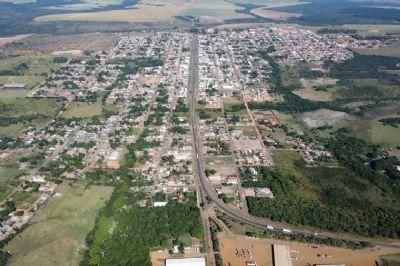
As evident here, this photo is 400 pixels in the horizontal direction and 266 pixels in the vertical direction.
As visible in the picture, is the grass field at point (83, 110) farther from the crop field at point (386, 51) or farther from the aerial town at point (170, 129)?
the crop field at point (386, 51)

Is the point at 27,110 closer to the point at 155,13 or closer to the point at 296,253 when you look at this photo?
the point at 296,253

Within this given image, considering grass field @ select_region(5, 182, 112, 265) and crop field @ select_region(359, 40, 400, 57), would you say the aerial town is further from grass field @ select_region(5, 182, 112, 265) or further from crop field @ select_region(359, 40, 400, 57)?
crop field @ select_region(359, 40, 400, 57)

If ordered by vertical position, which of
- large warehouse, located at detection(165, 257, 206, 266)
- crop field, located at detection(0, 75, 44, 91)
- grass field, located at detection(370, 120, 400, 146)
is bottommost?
large warehouse, located at detection(165, 257, 206, 266)

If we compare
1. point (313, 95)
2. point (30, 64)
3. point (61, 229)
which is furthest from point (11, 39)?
point (61, 229)

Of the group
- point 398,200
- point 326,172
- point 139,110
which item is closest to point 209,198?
point 326,172

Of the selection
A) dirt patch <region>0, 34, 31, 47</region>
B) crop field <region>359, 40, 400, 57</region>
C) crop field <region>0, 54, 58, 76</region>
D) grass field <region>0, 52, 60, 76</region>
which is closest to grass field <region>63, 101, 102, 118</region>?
grass field <region>0, 52, 60, 76</region>

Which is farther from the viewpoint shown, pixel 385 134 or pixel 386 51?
pixel 386 51

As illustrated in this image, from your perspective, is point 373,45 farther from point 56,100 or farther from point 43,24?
point 43,24
